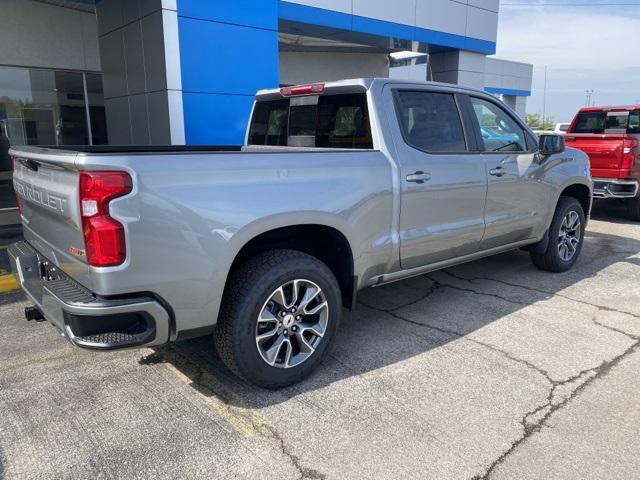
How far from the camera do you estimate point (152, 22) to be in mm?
7664

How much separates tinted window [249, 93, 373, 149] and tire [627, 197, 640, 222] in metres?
7.23

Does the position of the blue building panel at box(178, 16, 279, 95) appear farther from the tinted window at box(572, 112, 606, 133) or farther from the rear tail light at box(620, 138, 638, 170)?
the tinted window at box(572, 112, 606, 133)

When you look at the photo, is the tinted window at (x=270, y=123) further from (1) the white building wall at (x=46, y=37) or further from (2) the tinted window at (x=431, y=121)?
(1) the white building wall at (x=46, y=37)

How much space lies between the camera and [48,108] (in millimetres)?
11586

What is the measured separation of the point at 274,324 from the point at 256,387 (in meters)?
0.44

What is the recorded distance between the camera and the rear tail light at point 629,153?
855 centimetres

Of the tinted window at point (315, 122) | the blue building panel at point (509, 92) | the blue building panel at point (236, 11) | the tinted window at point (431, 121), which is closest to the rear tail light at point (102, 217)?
the tinted window at point (315, 122)

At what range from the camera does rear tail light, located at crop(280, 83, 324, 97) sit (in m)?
4.19

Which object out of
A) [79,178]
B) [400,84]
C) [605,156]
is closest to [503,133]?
[400,84]

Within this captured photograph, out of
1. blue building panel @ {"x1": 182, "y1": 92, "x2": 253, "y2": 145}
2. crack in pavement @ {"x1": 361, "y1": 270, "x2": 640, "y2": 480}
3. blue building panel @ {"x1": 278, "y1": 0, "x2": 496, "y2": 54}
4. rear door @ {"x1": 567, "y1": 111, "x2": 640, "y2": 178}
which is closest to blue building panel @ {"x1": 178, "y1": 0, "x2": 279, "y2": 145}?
blue building panel @ {"x1": 182, "y1": 92, "x2": 253, "y2": 145}

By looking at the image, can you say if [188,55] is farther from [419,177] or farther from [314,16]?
[419,177]

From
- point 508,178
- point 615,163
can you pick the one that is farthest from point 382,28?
point 508,178

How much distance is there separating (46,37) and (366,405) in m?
11.1

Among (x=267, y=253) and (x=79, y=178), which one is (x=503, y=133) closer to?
(x=267, y=253)
